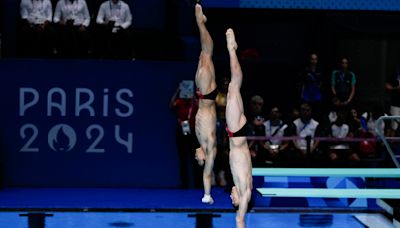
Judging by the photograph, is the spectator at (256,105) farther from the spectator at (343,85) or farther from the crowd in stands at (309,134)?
the spectator at (343,85)

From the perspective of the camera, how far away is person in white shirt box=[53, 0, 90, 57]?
41.9ft

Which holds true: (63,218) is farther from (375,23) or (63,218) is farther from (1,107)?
(375,23)

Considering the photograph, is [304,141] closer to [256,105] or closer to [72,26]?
[256,105]

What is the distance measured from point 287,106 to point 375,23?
360cm

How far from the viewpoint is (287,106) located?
14.8 metres

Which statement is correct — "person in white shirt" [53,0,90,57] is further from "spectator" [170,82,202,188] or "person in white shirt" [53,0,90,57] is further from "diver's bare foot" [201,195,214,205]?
"diver's bare foot" [201,195,214,205]

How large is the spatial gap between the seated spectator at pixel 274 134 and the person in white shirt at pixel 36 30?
3.53 meters

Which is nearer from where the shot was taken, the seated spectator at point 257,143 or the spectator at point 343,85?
the seated spectator at point 257,143

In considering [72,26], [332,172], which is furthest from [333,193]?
[72,26]

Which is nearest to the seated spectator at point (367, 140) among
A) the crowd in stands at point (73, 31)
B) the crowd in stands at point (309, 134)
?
the crowd in stands at point (309, 134)

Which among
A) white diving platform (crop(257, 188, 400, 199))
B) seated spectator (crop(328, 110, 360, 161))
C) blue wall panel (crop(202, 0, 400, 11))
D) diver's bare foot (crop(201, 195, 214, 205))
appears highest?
blue wall panel (crop(202, 0, 400, 11))

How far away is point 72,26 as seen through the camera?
506 inches

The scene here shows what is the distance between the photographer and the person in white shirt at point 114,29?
1293cm

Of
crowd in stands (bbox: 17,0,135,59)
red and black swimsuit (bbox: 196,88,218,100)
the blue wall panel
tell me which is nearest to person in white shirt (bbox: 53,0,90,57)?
crowd in stands (bbox: 17,0,135,59)
